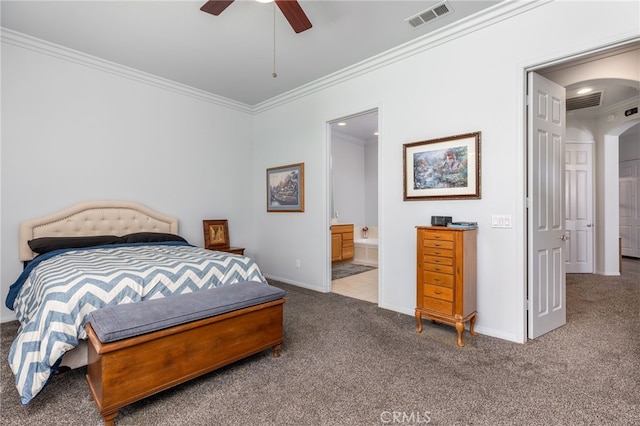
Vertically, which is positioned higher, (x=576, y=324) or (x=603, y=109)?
(x=603, y=109)

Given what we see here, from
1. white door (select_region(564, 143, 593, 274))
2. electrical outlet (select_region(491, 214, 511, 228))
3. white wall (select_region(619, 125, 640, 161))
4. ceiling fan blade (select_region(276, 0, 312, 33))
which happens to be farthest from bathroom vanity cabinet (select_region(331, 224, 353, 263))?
white wall (select_region(619, 125, 640, 161))

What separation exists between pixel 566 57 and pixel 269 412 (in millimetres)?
3283

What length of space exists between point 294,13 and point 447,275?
2346mm

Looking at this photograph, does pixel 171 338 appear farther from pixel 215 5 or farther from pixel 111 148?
pixel 111 148

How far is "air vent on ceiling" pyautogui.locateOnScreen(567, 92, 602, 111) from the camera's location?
4237 millimetres

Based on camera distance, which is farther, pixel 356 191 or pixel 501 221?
pixel 356 191

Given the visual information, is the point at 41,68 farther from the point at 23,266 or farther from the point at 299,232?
the point at 299,232

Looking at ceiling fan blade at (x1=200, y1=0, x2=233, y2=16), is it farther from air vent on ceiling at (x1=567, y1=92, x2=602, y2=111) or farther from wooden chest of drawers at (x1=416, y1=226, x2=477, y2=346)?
air vent on ceiling at (x1=567, y1=92, x2=602, y2=111)

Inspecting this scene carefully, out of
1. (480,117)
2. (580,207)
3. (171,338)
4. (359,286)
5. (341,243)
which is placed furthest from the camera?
(341,243)

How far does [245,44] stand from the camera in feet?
10.9

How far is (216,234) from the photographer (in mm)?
4707

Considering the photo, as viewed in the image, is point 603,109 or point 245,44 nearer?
point 245,44

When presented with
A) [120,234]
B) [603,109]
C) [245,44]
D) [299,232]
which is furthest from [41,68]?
[603,109]

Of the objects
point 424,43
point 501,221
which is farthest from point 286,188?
point 501,221
